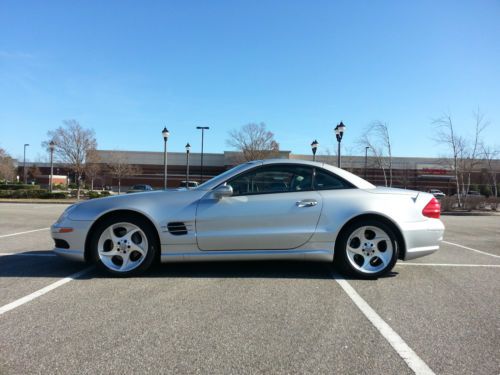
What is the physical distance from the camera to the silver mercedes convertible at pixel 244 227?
15.1 ft

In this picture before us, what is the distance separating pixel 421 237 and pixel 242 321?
2.77 meters

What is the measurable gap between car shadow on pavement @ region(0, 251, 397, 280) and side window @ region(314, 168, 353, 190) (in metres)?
1.17

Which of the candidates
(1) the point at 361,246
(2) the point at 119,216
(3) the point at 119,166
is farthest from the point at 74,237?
(3) the point at 119,166

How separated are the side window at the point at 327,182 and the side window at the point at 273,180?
0.10 metres

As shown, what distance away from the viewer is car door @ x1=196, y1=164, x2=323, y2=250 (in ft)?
15.0

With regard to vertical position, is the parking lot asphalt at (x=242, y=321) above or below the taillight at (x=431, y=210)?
below

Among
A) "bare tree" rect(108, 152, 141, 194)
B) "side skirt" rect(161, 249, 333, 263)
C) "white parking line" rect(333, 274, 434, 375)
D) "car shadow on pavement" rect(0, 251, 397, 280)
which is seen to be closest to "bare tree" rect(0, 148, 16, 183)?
"bare tree" rect(108, 152, 141, 194)

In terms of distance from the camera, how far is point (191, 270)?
16.7 ft

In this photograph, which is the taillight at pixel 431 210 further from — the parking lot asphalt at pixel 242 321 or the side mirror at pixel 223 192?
the side mirror at pixel 223 192

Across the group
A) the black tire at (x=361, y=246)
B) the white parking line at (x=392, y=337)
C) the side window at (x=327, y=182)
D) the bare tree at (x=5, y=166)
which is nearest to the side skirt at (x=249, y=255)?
the black tire at (x=361, y=246)

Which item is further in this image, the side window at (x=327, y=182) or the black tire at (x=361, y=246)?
the side window at (x=327, y=182)

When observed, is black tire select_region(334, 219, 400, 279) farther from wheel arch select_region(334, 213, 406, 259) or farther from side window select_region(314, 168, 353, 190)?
side window select_region(314, 168, 353, 190)

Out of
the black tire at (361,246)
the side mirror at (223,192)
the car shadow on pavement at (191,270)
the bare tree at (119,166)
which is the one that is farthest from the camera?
the bare tree at (119,166)

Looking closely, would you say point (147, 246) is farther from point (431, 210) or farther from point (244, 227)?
point (431, 210)
